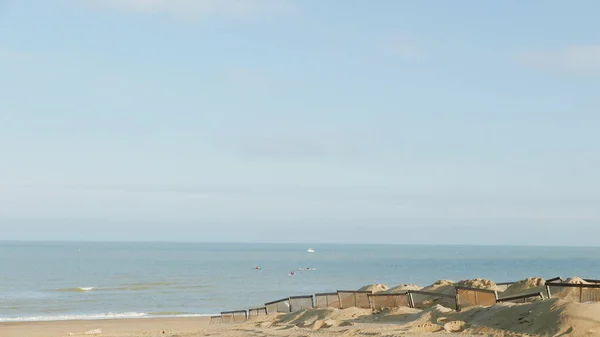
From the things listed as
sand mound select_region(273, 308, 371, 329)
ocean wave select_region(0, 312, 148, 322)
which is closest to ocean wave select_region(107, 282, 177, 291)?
ocean wave select_region(0, 312, 148, 322)

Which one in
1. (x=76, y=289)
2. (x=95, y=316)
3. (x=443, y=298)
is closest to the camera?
(x=443, y=298)

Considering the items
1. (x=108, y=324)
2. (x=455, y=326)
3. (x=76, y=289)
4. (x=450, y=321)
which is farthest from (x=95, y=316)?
(x=455, y=326)

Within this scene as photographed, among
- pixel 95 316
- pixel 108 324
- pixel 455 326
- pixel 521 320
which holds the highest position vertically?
pixel 521 320

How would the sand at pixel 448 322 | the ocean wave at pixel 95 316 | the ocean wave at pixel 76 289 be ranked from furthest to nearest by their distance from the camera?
the ocean wave at pixel 76 289
the ocean wave at pixel 95 316
the sand at pixel 448 322

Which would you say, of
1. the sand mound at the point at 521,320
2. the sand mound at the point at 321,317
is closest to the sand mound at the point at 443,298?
the sand mound at the point at 321,317

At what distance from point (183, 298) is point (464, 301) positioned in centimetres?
4947

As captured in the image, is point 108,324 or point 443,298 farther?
point 108,324

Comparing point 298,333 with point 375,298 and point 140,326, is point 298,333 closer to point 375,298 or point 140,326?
point 375,298

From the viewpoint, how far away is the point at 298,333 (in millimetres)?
19766

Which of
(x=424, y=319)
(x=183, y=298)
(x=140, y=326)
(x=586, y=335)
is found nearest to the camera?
(x=586, y=335)

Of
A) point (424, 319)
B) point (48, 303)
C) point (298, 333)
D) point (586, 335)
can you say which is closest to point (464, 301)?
point (424, 319)

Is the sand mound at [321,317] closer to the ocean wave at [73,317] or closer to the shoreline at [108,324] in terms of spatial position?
the shoreline at [108,324]

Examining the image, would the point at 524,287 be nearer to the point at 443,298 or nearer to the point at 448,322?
the point at 443,298

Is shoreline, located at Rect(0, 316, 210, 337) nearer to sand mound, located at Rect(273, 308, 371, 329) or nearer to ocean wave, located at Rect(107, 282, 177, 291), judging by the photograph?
sand mound, located at Rect(273, 308, 371, 329)
